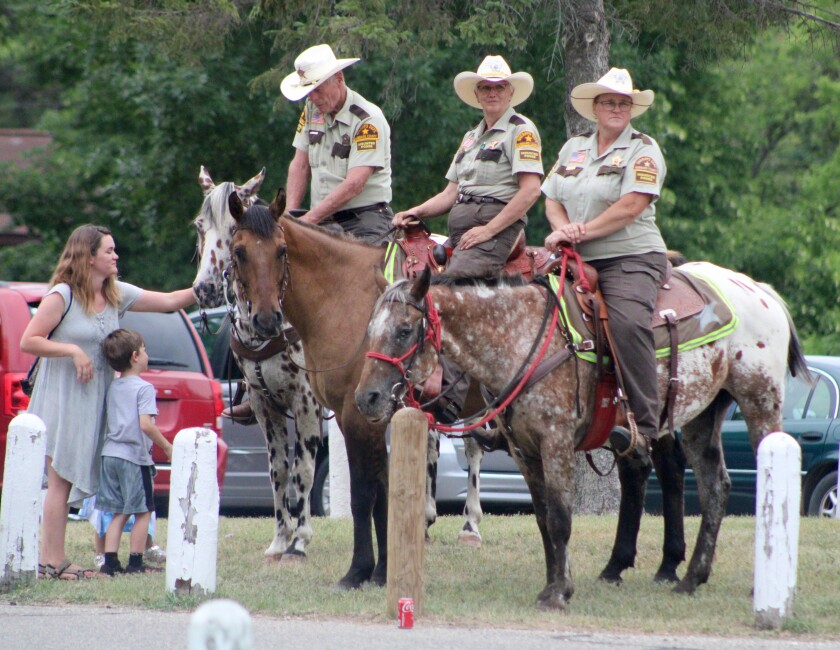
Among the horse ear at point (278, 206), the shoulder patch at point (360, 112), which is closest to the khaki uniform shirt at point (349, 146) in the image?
the shoulder patch at point (360, 112)

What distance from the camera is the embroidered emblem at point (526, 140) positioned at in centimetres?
809

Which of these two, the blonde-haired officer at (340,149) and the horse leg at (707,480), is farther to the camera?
the blonde-haired officer at (340,149)

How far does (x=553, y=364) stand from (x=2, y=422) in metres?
5.60

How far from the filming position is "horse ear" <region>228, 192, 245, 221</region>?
25.6 feet

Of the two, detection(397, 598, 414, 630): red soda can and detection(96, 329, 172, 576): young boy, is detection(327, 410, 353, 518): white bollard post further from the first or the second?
detection(397, 598, 414, 630): red soda can

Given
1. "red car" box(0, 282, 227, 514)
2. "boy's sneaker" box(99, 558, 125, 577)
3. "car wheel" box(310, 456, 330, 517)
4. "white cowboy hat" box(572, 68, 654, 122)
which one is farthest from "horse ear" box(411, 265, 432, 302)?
"car wheel" box(310, 456, 330, 517)

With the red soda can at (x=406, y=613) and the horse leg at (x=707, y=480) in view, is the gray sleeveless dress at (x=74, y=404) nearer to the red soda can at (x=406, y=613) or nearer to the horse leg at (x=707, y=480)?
the red soda can at (x=406, y=613)

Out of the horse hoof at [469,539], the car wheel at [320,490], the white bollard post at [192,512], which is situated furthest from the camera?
the car wheel at [320,490]

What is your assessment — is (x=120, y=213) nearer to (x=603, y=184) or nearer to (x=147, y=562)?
(x=147, y=562)

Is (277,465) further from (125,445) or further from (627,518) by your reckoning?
(627,518)

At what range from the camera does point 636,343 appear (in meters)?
7.25

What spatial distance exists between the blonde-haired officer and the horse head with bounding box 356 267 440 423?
6.12ft

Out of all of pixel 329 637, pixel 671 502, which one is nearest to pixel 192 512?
pixel 329 637

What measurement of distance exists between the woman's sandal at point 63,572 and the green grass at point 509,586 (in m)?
0.17
